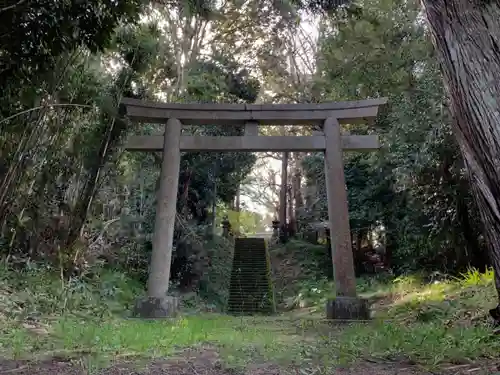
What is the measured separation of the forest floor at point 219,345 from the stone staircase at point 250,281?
5201 mm

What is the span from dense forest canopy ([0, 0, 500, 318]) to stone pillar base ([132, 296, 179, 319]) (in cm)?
108

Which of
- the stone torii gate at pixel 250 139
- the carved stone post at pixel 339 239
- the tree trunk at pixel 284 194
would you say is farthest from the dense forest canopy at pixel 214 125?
the tree trunk at pixel 284 194

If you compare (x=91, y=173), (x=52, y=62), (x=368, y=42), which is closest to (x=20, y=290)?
(x=91, y=173)

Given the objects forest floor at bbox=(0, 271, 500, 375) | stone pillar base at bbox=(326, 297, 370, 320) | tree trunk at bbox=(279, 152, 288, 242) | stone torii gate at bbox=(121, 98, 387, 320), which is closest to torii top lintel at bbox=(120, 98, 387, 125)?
stone torii gate at bbox=(121, 98, 387, 320)

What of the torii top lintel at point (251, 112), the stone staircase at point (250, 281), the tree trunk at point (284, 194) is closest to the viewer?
the torii top lintel at point (251, 112)

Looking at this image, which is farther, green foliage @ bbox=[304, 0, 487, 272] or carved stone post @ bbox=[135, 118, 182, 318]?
green foliage @ bbox=[304, 0, 487, 272]

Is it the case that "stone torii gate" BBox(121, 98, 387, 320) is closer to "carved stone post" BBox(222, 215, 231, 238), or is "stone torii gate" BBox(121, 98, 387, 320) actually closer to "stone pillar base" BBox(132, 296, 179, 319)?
"stone pillar base" BBox(132, 296, 179, 319)

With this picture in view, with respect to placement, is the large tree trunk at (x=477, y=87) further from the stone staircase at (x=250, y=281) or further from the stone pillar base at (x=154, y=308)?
the stone staircase at (x=250, y=281)

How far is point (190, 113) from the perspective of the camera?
284 inches

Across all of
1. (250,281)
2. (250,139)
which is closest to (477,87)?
(250,139)

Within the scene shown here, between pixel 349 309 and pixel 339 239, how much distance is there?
1020mm

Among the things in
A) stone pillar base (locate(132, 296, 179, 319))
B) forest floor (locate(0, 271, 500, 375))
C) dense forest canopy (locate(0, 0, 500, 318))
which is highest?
dense forest canopy (locate(0, 0, 500, 318))

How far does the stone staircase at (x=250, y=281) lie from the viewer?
10.7m

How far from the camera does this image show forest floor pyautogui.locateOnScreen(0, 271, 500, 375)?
9.11 feet
